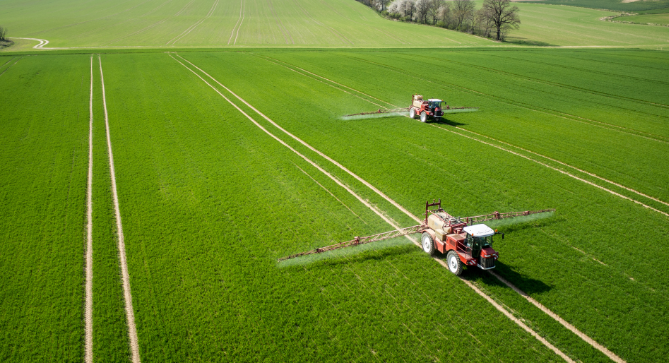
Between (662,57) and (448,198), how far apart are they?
7190cm

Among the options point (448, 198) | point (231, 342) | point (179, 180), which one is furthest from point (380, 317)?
point (179, 180)

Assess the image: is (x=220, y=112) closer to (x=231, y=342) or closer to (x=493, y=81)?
(x=231, y=342)

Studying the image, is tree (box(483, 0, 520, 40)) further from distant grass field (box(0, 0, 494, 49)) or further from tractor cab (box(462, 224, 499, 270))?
tractor cab (box(462, 224, 499, 270))

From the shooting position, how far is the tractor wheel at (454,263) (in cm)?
1516

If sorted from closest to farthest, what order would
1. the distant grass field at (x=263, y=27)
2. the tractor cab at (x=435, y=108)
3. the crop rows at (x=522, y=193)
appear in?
the crop rows at (x=522, y=193), the tractor cab at (x=435, y=108), the distant grass field at (x=263, y=27)

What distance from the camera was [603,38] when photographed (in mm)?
95438

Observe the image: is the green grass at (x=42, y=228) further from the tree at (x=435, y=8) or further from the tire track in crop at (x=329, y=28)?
the tree at (x=435, y=8)

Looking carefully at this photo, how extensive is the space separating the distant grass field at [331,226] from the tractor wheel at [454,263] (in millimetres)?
510

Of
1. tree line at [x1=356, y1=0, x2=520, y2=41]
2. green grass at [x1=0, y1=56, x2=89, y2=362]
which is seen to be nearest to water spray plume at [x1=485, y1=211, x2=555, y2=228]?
green grass at [x1=0, y1=56, x2=89, y2=362]

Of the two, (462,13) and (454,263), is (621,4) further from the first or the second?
(454,263)

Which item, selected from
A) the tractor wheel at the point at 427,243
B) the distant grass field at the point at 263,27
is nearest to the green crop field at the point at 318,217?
the tractor wheel at the point at 427,243

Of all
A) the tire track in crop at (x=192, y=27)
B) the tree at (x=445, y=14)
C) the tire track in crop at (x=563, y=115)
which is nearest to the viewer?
the tire track in crop at (x=563, y=115)

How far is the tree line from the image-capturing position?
95.9m

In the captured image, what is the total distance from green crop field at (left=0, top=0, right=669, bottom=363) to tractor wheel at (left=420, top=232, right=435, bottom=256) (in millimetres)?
484
